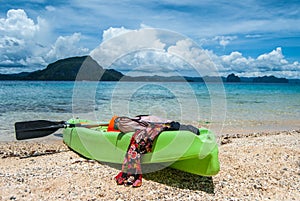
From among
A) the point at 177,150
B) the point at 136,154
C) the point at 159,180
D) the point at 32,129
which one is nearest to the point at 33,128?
the point at 32,129

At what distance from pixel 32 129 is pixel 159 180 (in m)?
3.80

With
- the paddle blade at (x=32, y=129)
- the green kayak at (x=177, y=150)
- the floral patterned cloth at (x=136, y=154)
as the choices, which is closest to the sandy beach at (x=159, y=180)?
the floral patterned cloth at (x=136, y=154)

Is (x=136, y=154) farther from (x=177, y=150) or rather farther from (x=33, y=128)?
(x=33, y=128)

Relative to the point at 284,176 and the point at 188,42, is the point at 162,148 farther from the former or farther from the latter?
the point at 188,42

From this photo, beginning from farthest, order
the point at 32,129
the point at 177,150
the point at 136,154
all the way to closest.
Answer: the point at 32,129 < the point at 136,154 < the point at 177,150

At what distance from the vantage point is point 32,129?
7.04 meters

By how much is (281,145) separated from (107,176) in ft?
15.3

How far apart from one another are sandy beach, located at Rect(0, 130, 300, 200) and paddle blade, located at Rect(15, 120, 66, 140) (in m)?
0.70

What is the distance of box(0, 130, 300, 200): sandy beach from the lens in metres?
4.28

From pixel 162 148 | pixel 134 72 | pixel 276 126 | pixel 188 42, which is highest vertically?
pixel 188 42

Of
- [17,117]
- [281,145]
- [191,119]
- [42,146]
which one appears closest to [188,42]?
[281,145]

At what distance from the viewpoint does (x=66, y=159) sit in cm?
626

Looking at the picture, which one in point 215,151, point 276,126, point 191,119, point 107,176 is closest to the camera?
point 215,151

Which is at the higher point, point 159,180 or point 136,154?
point 136,154
